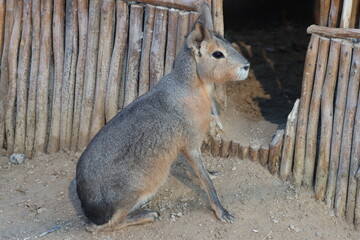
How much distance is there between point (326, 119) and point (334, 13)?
102cm

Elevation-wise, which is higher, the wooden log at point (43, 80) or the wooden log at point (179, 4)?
the wooden log at point (179, 4)

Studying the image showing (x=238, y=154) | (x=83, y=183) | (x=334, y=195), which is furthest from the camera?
(x=238, y=154)

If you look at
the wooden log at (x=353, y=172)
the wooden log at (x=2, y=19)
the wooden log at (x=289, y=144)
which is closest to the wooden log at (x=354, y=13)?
the wooden log at (x=353, y=172)

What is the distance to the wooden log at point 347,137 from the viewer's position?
5679 millimetres

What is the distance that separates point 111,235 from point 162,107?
4.30ft

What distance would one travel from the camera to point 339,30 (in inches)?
223

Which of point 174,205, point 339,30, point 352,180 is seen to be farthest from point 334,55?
point 174,205

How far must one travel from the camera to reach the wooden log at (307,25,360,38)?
220 inches

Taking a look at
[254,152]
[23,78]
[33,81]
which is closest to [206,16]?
[254,152]

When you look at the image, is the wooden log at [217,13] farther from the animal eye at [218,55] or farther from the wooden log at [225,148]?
the wooden log at [225,148]

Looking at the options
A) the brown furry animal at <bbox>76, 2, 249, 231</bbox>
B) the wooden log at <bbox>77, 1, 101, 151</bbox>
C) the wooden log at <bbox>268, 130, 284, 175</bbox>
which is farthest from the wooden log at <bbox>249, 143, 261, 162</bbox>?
the wooden log at <bbox>77, 1, 101, 151</bbox>

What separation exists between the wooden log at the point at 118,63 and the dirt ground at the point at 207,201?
0.82 meters

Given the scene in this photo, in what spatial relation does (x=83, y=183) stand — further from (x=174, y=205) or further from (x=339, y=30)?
(x=339, y=30)

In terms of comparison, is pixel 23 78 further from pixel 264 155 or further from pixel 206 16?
pixel 264 155
